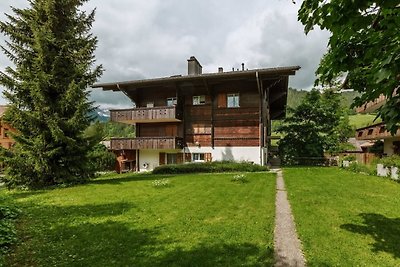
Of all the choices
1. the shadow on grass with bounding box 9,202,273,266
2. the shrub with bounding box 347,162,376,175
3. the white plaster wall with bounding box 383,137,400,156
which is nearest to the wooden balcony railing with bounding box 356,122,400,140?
the white plaster wall with bounding box 383,137,400,156

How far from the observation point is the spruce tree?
1589 centimetres

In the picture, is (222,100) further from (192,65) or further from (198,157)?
(198,157)

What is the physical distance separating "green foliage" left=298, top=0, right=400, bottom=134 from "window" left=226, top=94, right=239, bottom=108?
22.8m

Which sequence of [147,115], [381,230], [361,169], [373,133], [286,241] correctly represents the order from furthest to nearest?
[147,115] → [373,133] → [361,169] → [381,230] → [286,241]

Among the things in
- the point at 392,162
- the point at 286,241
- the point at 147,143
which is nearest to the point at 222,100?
the point at 147,143

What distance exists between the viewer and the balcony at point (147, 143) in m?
27.3

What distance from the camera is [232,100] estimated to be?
27.6 m

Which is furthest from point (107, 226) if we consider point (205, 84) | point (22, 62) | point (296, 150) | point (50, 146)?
point (296, 150)

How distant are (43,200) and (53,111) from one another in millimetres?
6596

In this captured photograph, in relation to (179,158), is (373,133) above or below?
above

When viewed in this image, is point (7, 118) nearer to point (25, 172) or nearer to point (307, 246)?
point (25, 172)

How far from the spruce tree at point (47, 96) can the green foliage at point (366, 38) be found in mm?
15056

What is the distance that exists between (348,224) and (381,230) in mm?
851

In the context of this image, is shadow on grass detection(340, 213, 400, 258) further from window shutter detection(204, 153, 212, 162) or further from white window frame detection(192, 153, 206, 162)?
white window frame detection(192, 153, 206, 162)
